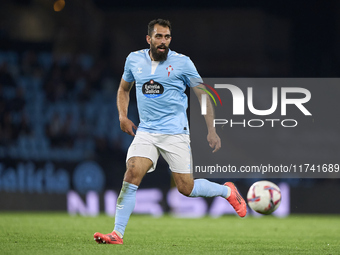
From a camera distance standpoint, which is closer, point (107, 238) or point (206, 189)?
point (107, 238)

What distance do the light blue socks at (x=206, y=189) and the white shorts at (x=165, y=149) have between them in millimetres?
209

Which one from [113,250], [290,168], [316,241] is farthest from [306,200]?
[113,250]

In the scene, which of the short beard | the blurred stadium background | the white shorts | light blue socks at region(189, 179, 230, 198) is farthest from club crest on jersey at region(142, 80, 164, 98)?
the blurred stadium background

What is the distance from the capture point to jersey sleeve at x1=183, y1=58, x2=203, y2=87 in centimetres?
564

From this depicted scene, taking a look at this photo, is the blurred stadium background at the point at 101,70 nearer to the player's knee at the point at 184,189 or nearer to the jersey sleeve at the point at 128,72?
the player's knee at the point at 184,189

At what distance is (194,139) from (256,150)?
3.85 feet

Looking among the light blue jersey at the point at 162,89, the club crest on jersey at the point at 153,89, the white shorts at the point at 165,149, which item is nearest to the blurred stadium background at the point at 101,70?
the white shorts at the point at 165,149

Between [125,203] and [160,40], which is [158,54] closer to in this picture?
[160,40]

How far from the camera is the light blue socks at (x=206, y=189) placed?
581cm

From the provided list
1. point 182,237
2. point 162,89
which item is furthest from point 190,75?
point 182,237

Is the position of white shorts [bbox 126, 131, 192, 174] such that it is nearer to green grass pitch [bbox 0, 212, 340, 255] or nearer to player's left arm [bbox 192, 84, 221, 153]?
player's left arm [bbox 192, 84, 221, 153]

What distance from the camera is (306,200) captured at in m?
11.0

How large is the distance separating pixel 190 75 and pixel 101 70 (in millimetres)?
8926

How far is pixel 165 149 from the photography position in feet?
18.4
